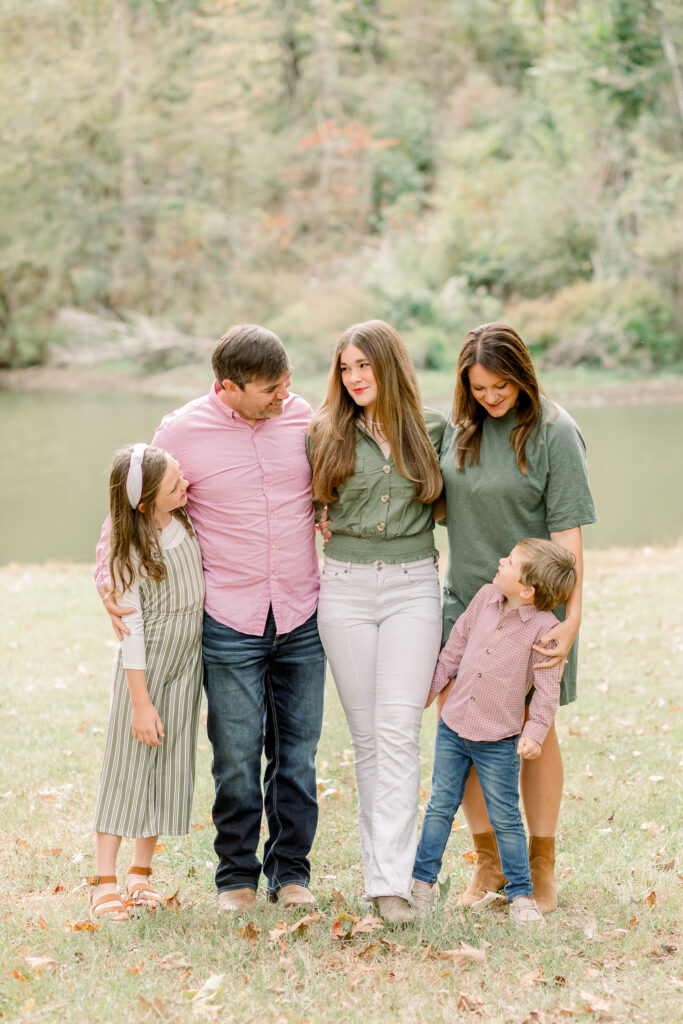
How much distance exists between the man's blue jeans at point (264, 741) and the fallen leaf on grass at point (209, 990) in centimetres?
60

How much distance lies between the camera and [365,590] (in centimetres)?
324

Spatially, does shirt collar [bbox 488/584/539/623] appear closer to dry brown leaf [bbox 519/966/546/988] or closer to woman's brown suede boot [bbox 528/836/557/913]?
woman's brown suede boot [bbox 528/836/557/913]

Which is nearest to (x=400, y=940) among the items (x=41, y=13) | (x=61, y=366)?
(x=61, y=366)

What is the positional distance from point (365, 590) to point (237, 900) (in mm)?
1120

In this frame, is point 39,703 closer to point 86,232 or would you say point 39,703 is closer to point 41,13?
point 86,232

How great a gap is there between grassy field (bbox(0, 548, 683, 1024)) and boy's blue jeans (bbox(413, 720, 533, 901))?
0.14 m

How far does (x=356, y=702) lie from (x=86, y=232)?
90.9ft

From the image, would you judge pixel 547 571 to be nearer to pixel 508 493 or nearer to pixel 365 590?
pixel 508 493

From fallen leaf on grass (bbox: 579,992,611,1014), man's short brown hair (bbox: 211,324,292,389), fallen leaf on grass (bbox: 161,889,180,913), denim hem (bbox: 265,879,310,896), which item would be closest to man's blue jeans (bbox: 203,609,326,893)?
denim hem (bbox: 265,879,310,896)

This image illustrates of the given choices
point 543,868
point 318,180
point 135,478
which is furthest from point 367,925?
point 318,180

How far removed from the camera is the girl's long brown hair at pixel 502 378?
314 cm

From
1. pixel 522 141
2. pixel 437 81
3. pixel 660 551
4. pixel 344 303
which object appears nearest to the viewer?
pixel 660 551

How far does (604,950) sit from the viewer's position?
121 inches

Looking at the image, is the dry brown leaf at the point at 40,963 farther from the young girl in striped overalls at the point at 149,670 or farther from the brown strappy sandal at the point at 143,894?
the brown strappy sandal at the point at 143,894
